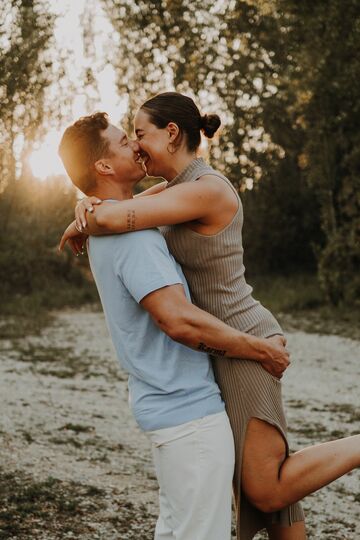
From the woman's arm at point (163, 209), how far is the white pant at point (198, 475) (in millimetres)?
638

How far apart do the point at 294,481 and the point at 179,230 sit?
920mm

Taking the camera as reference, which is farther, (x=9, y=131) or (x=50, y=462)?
(x=50, y=462)

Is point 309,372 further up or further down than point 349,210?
further down

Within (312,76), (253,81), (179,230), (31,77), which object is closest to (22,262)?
(253,81)

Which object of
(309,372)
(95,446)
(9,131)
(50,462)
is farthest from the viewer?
(309,372)

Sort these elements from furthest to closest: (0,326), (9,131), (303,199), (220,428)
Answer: (303,199)
(0,326)
(9,131)
(220,428)

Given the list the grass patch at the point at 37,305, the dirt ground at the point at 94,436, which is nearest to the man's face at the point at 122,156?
the dirt ground at the point at 94,436

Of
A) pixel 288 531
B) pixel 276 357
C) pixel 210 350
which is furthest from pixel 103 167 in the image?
pixel 288 531

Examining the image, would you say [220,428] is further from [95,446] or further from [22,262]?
[22,262]

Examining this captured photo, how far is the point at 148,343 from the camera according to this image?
2564 millimetres

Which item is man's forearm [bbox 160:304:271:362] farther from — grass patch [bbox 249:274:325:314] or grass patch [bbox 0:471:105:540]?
grass patch [bbox 249:274:325:314]

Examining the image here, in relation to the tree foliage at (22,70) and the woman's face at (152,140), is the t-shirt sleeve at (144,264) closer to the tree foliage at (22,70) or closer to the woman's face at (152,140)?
the woman's face at (152,140)

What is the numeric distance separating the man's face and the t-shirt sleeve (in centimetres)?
30

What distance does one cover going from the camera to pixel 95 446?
255 inches
